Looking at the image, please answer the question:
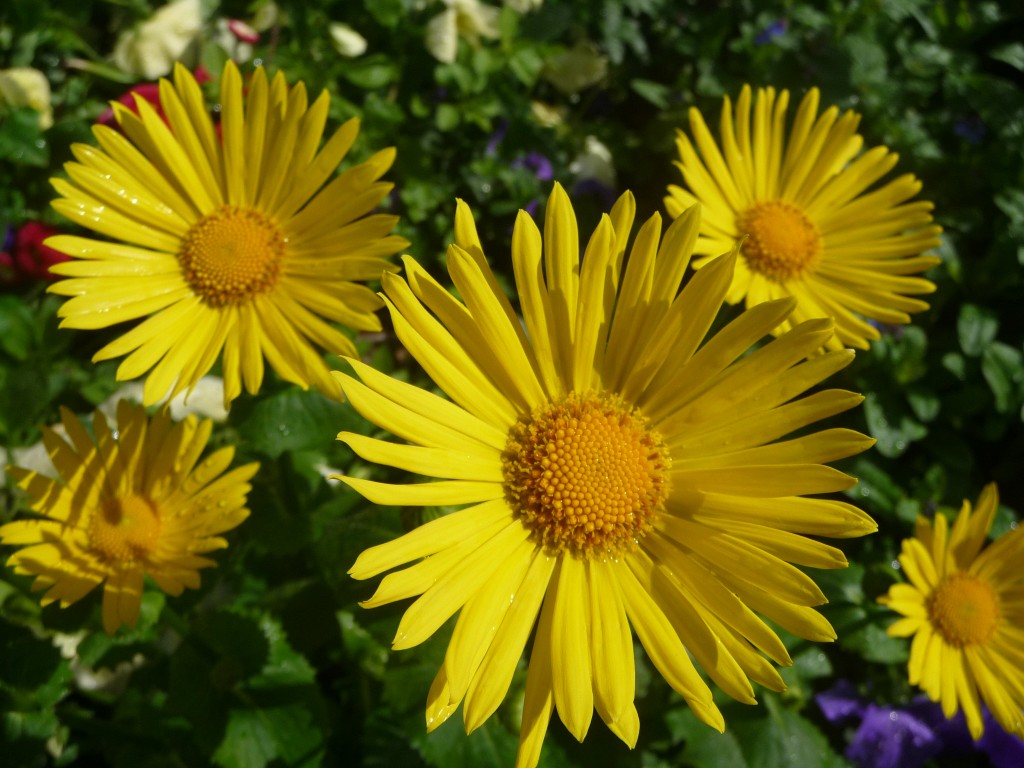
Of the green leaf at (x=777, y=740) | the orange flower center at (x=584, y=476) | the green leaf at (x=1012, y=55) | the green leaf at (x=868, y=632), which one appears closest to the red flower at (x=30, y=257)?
the orange flower center at (x=584, y=476)

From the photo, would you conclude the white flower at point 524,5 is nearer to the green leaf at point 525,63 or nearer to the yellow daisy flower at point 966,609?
the green leaf at point 525,63

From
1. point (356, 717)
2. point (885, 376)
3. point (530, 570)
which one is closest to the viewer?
point (530, 570)

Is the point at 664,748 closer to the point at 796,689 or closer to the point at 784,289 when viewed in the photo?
the point at 796,689

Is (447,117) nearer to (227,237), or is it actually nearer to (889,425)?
(227,237)

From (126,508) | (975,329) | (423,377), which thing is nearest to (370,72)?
(423,377)

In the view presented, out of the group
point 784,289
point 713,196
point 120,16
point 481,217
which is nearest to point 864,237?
point 784,289
